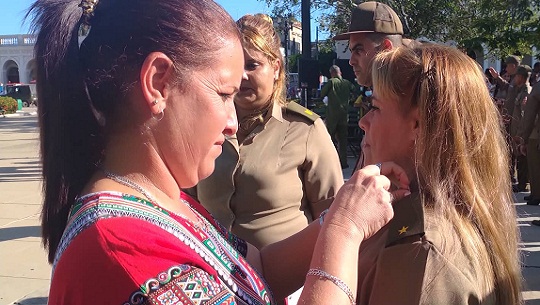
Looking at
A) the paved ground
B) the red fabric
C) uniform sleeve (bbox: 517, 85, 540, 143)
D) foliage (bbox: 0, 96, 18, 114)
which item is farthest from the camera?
foliage (bbox: 0, 96, 18, 114)

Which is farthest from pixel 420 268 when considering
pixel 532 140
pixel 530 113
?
pixel 532 140

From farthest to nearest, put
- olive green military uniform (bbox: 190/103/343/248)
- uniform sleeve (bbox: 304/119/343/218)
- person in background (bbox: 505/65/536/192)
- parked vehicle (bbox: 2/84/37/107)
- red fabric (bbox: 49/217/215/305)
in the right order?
1. parked vehicle (bbox: 2/84/37/107)
2. person in background (bbox: 505/65/536/192)
3. uniform sleeve (bbox: 304/119/343/218)
4. olive green military uniform (bbox: 190/103/343/248)
5. red fabric (bbox: 49/217/215/305)

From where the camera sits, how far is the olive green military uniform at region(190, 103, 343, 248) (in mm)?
2619

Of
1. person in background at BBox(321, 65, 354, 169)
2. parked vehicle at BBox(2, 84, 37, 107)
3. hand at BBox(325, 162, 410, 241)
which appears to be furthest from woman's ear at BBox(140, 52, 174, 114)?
parked vehicle at BBox(2, 84, 37, 107)

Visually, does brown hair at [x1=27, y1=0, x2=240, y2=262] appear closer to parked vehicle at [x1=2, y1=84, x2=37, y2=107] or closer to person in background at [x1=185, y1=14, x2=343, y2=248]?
person in background at [x1=185, y1=14, x2=343, y2=248]

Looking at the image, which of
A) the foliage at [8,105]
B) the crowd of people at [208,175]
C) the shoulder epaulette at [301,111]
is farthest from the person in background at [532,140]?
the foliage at [8,105]

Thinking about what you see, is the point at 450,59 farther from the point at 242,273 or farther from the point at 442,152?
the point at 242,273

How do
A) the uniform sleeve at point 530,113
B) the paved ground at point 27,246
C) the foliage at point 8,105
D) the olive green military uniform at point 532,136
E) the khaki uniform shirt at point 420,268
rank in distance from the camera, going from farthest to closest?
the foliage at point 8,105, the olive green military uniform at point 532,136, the uniform sleeve at point 530,113, the paved ground at point 27,246, the khaki uniform shirt at point 420,268

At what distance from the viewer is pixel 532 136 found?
791 centimetres

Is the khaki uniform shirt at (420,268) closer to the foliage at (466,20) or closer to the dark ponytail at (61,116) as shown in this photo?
the dark ponytail at (61,116)

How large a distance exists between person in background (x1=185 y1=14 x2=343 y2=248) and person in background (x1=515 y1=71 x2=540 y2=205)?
5828mm

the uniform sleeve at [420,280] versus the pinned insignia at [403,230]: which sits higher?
the pinned insignia at [403,230]

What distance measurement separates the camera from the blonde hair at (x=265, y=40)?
2.69 m

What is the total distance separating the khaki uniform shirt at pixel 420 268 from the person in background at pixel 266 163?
113cm
